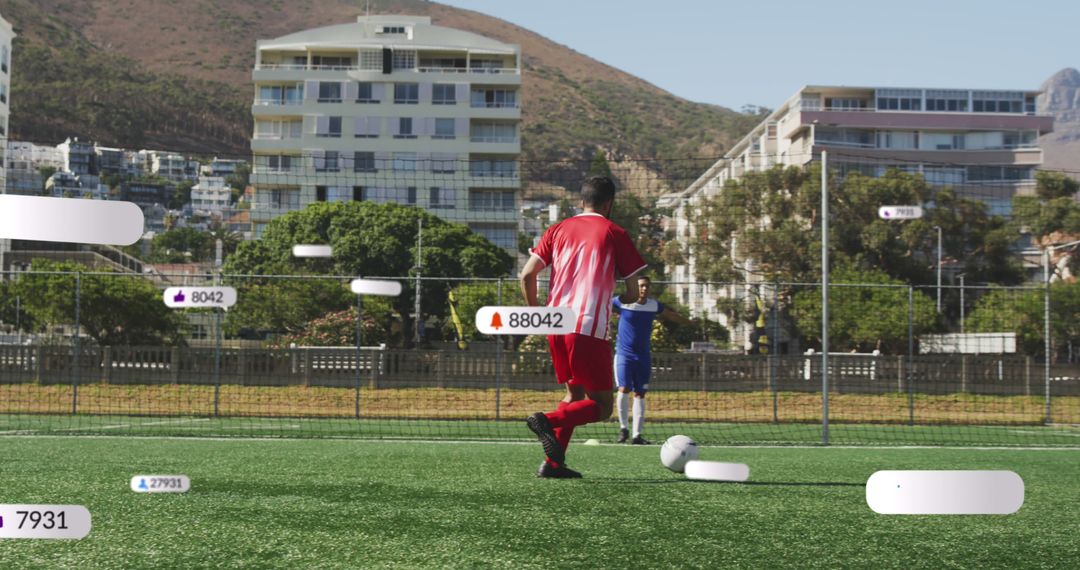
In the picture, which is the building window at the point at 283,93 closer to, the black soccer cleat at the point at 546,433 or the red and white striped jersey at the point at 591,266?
the black soccer cleat at the point at 546,433

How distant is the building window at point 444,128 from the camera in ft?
259

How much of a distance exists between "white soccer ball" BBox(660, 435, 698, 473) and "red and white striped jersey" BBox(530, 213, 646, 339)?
1.63 meters

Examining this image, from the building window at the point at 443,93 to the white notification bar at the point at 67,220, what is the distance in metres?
79.0

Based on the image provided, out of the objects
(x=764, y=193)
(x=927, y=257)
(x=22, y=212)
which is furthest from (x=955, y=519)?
(x=927, y=257)

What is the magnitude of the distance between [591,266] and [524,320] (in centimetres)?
212

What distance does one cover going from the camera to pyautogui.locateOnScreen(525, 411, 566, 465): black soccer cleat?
6020mm

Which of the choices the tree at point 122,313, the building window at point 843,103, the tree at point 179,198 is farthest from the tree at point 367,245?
the tree at point 179,198

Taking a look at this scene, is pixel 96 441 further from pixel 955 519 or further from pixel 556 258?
pixel 955 519

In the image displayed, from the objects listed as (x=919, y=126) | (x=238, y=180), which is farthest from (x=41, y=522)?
(x=238, y=180)

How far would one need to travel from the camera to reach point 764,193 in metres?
44.8

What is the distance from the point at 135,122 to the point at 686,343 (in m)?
199

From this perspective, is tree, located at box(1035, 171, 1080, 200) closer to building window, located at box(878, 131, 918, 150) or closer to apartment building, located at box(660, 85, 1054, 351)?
apartment building, located at box(660, 85, 1054, 351)

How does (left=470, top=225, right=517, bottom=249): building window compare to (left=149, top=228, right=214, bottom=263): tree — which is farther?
(left=149, top=228, right=214, bottom=263): tree

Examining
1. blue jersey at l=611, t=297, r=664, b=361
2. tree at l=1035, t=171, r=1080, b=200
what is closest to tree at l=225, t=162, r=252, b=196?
tree at l=1035, t=171, r=1080, b=200
